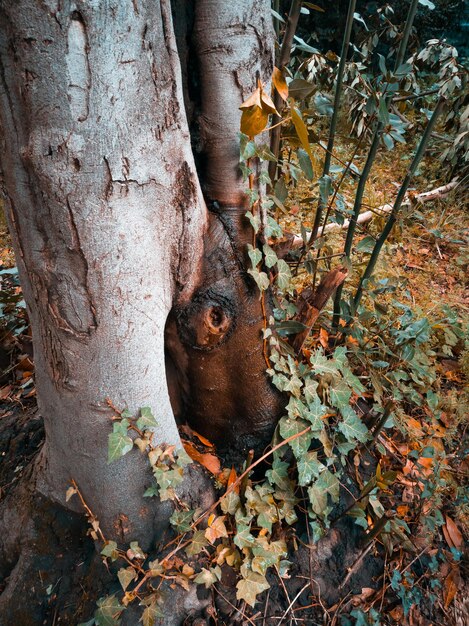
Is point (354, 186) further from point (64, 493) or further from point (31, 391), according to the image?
point (64, 493)

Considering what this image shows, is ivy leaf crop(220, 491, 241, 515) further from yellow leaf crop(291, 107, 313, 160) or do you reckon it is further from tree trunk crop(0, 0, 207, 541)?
yellow leaf crop(291, 107, 313, 160)

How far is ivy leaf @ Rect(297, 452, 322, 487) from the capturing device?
4.39ft

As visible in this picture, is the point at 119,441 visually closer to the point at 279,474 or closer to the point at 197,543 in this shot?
the point at 197,543

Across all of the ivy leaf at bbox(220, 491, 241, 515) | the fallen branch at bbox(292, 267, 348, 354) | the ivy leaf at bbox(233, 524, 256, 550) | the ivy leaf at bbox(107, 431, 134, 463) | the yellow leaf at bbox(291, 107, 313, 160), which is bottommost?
the ivy leaf at bbox(233, 524, 256, 550)

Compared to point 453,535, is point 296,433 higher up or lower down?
higher up

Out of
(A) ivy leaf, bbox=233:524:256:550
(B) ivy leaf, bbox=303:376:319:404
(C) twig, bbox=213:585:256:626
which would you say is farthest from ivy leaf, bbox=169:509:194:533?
(B) ivy leaf, bbox=303:376:319:404

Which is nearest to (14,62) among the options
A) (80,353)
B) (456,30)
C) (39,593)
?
(80,353)

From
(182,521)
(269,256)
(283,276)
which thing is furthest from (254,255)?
(182,521)

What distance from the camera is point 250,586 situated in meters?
1.21

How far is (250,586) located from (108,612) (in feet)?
1.23

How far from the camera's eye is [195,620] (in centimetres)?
124

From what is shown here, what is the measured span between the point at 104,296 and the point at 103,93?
43 centimetres

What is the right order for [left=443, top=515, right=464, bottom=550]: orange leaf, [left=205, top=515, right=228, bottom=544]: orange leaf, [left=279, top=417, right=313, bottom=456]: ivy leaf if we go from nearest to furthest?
[left=205, top=515, right=228, bottom=544]: orange leaf, [left=279, top=417, right=313, bottom=456]: ivy leaf, [left=443, top=515, right=464, bottom=550]: orange leaf

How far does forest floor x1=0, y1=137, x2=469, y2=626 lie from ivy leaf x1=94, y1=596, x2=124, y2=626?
10.0 inches
